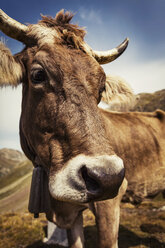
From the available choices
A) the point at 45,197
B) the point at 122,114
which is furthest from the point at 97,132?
→ the point at 122,114

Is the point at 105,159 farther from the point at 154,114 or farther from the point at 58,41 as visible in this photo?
the point at 154,114

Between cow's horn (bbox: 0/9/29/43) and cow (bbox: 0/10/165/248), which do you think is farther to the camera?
cow's horn (bbox: 0/9/29/43)

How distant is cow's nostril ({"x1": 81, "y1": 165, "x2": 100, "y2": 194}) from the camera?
5.02 feet

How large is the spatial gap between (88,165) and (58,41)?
1.71 meters

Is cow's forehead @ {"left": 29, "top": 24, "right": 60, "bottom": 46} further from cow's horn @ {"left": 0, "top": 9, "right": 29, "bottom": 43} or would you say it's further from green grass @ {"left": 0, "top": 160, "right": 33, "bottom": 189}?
green grass @ {"left": 0, "top": 160, "right": 33, "bottom": 189}

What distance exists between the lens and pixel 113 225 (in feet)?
9.23

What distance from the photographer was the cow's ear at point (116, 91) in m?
3.97

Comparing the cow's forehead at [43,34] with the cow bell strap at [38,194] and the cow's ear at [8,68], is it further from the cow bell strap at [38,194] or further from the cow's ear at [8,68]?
the cow bell strap at [38,194]

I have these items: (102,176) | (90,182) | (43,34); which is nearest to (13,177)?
(43,34)

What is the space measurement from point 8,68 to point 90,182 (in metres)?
1.90

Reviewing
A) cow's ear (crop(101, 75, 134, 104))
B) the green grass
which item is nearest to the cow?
A: cow's ear (crop(101, 75, 134, 104))

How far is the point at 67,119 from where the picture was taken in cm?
187

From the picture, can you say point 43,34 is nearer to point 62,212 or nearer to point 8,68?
point 8,68

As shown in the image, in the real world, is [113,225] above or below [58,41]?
below
